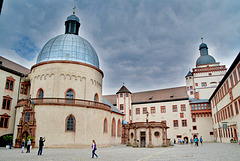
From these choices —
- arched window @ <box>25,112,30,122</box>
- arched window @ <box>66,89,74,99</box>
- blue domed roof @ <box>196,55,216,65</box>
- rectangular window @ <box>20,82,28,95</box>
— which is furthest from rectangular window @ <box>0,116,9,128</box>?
blue domed roof @ <box>196,55,216,65</box>

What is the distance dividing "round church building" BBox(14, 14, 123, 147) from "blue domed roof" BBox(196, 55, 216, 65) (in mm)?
32924

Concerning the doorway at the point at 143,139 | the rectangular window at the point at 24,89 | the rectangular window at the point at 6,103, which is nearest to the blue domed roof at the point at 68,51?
the rectangular window at the point at 24,89

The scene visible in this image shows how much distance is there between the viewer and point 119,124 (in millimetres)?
41531

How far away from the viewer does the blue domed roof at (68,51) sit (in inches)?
1201

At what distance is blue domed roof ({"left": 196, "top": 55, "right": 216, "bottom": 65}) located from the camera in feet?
175

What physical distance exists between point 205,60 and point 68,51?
127 ft

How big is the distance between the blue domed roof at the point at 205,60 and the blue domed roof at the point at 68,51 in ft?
110

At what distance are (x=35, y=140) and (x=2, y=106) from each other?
9.49m

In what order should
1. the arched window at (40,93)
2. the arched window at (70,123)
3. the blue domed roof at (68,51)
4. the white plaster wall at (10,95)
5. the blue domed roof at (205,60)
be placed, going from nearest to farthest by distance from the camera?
1. the arched window at (70,123)
2. the arched window at (40,93)
3. the white plaster wall at (10,95)
4. the blue domed roof at (68,51)
5. the blue domed roof at (205,60)

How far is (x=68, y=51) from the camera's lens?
101 ft

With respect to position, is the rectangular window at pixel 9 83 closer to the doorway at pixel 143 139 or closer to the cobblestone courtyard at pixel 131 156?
the cobblestone courtyard at pixel 131 156

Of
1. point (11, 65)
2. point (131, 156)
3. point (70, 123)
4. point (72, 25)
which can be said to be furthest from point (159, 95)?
point (131, 156)

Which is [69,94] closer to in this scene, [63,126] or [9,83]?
[63,126]

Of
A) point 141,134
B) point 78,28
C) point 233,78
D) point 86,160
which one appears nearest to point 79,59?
point 78,28
